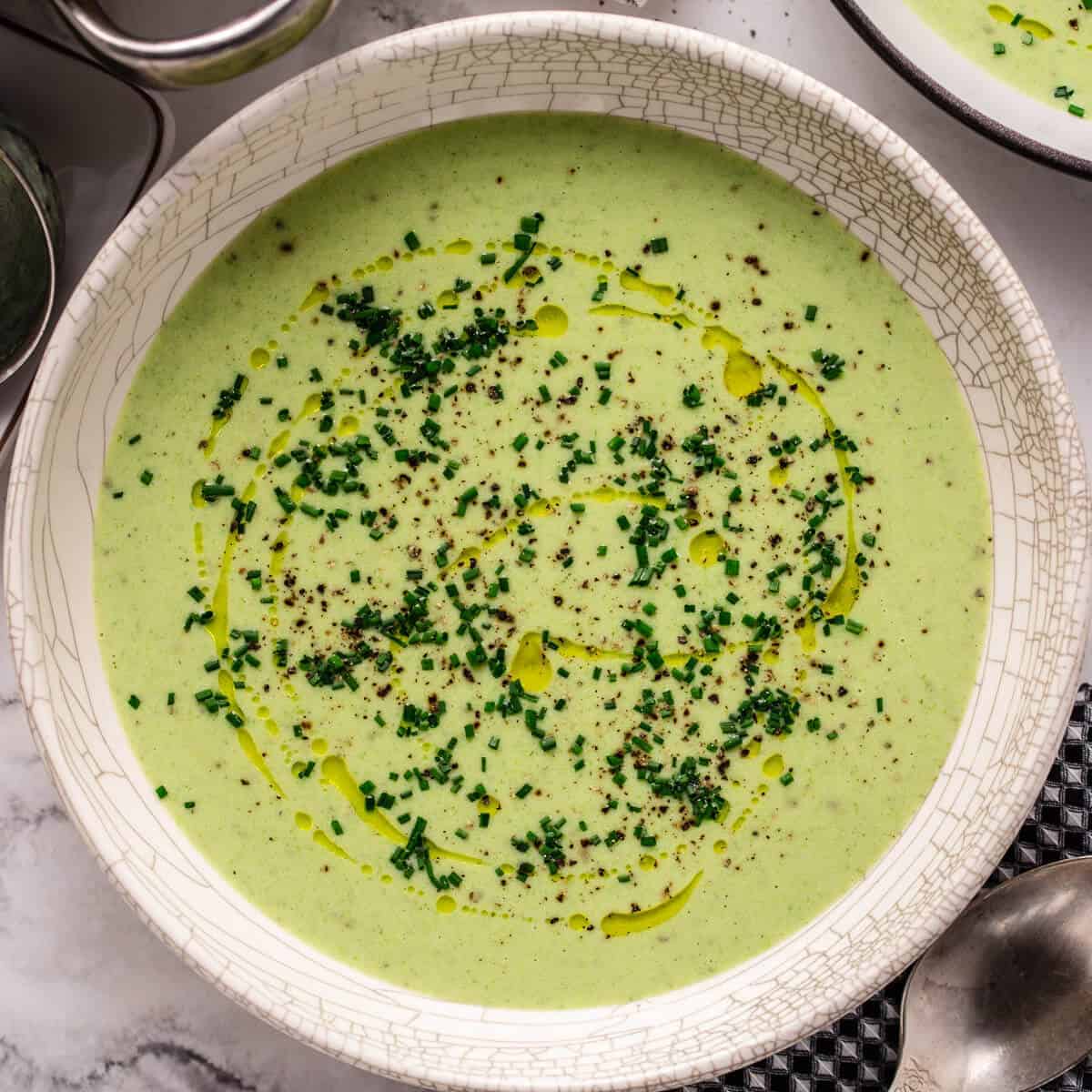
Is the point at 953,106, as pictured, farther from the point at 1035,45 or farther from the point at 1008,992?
the point at 1008,992

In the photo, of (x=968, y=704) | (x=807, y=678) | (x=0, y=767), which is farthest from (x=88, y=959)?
(x=968, y=704)

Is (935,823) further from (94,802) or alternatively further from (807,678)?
(94,802)

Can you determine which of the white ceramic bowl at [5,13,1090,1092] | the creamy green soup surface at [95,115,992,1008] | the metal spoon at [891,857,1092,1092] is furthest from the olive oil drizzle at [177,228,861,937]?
the metal spoon at [891,857,1092,1092]

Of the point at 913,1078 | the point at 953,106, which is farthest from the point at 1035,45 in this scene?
the point at 913,1078

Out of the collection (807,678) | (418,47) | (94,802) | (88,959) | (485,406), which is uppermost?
(418,47)

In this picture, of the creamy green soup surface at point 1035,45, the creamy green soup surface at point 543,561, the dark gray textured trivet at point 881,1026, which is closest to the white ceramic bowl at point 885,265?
the creamy green soup surface at point 543,561
